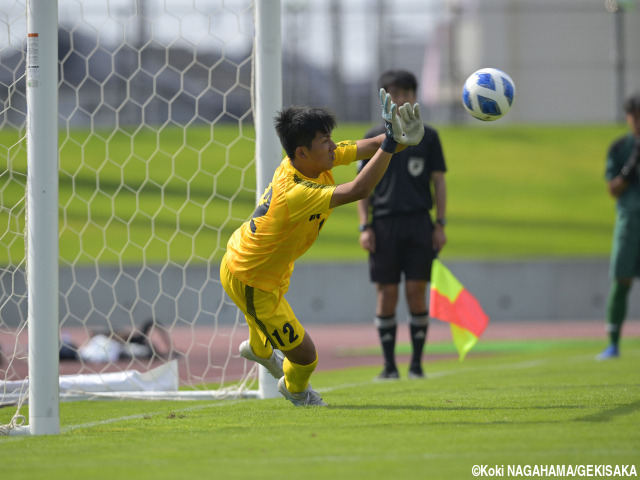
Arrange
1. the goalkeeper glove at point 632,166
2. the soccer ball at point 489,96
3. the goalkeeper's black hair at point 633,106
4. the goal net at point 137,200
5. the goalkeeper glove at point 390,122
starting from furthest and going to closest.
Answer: the goalkeeper glove at point 632,166
the goalkeeper's black hair at point 633,106
the goal net at point 137,200
the soccer ball at point 489,96
the goalkeeper glove at point 390,122

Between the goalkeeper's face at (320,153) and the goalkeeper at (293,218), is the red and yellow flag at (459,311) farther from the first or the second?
the goalkeeper's face at (320,153)

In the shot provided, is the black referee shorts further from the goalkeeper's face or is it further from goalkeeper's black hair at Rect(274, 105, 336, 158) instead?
goalkeeper's black hair at Rect(274, 105, 336, 158)

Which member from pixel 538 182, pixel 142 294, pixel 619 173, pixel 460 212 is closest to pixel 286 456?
pixel 619 173

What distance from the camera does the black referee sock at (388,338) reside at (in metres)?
7.07

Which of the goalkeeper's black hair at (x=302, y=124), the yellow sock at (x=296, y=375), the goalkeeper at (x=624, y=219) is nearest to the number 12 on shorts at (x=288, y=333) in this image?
the yellow sock at (x=296, y=375)

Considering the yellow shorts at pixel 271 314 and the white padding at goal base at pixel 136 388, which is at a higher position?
the yellow shorts at pixel 271 314

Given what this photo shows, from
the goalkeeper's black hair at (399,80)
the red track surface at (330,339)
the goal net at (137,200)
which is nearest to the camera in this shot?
the goal net at (137,200)

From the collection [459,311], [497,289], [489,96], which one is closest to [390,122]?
[489,96]

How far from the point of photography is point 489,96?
17.7ft

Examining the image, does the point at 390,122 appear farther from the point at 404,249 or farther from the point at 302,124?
the point at 404,249

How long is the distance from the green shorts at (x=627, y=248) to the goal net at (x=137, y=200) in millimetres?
3562

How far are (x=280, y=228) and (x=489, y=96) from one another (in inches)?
62.4

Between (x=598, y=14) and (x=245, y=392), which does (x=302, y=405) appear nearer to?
(x=245, y=392)

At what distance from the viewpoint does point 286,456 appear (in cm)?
361
